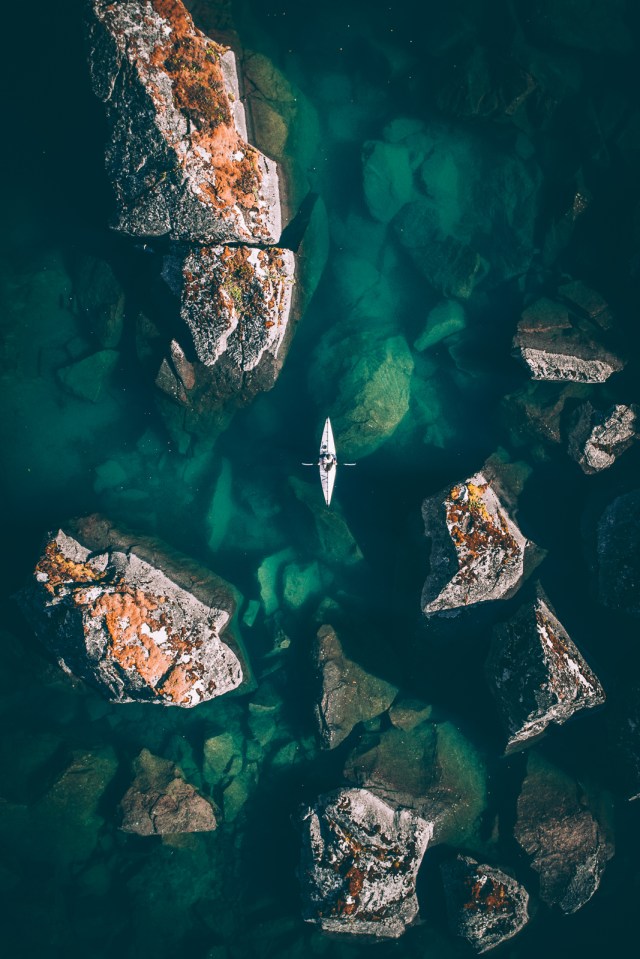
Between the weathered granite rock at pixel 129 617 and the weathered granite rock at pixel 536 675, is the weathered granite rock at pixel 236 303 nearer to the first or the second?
the weathered granite rock at pixel 129 617

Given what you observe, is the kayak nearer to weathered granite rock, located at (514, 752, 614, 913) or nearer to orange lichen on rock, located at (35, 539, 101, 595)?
orange lichen on rock, located at (35, 539, 101, 595)

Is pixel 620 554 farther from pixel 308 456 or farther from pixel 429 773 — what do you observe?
pixel 308 456

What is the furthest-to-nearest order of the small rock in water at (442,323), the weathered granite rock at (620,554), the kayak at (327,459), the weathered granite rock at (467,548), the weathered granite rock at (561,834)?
the small rock in water at (442,323) → the kayak at (327,459) → the weathered granite rock at (561,834) → the weathered granite rock at (620,554) → the weathered granite rock at (467,548)

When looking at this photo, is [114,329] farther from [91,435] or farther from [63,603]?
[63,603]

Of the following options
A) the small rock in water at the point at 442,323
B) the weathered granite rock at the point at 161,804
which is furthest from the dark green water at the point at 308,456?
the weathered granite rock at the point at 161,804

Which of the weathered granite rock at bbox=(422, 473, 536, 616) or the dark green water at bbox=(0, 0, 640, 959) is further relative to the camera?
the dark green water at bbox=(0, 0, 640, 959)

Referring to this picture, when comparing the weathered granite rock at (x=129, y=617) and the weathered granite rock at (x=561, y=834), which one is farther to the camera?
the weathered granite rock at (x=561, y=834)

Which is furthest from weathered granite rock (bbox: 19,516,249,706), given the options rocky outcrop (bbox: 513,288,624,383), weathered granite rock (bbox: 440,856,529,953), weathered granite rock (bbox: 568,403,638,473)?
rocky outcrop (bbox: 513,288,624,383)

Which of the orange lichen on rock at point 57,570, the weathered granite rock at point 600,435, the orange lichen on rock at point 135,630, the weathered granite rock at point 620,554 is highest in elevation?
the weathered granite rock at point 600,435
